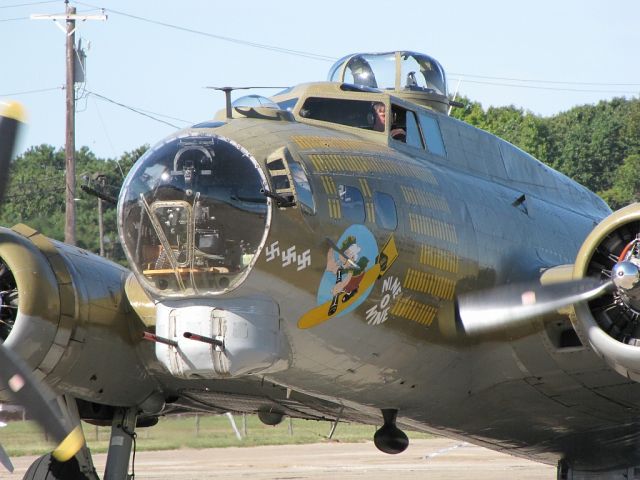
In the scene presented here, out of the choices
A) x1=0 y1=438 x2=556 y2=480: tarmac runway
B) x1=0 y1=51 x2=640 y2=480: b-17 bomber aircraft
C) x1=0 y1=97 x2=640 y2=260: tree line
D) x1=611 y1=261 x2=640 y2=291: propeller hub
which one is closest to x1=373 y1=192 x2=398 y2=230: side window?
x1=0 y1=51 x2=640 y2=480: b-17 bomber aircraft

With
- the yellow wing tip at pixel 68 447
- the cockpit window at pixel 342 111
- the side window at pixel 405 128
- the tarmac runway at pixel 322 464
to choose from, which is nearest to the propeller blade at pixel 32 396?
the yellow wing tip at pixel 68 447

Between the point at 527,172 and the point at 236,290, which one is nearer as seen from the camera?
the point at 236,290

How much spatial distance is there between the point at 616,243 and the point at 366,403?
114 inches

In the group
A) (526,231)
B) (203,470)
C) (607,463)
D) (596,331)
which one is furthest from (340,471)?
(596,331)

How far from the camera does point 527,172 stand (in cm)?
1435

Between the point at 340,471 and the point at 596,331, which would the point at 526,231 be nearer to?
the point at 596,331

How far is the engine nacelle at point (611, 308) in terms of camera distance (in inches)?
424

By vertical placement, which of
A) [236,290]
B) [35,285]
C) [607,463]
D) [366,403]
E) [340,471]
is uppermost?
[236,290]

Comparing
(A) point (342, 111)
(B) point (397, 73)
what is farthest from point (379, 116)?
(B) point (397, 73)

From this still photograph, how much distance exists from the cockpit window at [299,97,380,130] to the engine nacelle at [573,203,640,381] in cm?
250

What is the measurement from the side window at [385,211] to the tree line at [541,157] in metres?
34.8

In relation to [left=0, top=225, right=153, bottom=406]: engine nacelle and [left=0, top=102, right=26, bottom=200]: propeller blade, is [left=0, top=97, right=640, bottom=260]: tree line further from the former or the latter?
[left=0, top=102, right=26, bottom=200]: propeller blade

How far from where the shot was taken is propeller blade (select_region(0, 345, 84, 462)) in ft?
33.5

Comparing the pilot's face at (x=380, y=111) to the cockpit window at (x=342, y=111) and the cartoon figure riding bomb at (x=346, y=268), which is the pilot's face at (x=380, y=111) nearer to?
the cockpit window at (x=342, y=111)
